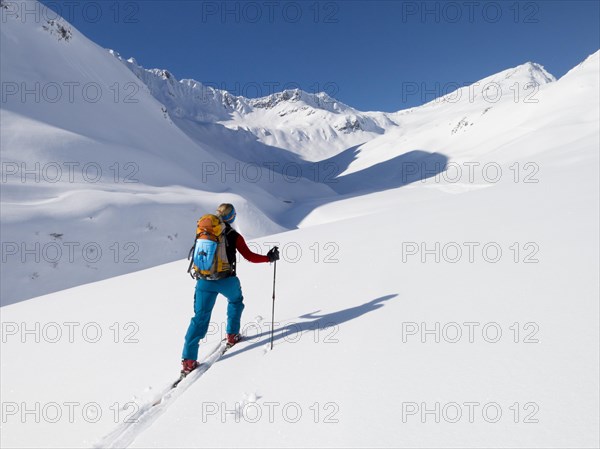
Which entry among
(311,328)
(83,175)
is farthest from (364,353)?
(83,175)

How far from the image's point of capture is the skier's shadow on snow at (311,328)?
418cm

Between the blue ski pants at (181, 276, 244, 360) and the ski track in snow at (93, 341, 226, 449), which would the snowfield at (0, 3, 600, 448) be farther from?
the blue ski pants at (181, 276, 244, 360)

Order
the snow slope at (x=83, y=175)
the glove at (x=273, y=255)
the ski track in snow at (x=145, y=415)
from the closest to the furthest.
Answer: the ski track in snow at (x=145, y=415), the glove at (x=273, y=255), the snow slope at (x=83, y=175)

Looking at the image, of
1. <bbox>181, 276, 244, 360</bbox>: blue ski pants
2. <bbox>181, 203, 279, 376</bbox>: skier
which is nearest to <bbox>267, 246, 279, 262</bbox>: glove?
<bbox>181, 203, 279, 376</bbox>: skier

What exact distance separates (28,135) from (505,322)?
2400cm

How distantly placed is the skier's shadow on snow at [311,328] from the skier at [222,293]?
30cm

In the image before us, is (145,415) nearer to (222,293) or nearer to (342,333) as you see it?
(222,293)

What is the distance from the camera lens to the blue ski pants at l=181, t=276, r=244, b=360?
411 centimetres

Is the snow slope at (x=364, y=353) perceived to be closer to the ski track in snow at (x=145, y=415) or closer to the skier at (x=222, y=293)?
the ski track in snow at (x=145, y=415)

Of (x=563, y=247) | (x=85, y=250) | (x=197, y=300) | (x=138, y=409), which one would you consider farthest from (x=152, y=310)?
(x=85, y=250)

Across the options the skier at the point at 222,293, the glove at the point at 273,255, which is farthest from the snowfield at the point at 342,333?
the glove at the point at 273,255

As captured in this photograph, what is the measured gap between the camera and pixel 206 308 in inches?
172

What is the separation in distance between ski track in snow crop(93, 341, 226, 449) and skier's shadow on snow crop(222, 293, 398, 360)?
20.7 inches

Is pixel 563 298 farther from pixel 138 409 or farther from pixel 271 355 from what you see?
pixel 138 409
